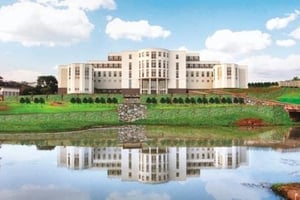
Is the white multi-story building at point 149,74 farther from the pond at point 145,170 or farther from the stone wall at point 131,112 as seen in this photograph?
the pond at point 145,170

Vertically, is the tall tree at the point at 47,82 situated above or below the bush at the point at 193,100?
above

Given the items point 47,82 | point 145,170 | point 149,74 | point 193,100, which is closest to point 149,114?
point 193,100

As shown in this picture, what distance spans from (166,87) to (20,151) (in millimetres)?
64622

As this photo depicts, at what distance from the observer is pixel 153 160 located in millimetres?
22141

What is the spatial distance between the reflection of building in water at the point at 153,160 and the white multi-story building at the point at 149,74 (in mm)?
60198

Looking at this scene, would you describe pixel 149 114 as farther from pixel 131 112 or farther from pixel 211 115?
pixel 211 115

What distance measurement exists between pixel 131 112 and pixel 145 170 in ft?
117

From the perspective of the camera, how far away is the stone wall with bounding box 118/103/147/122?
53.0 meters

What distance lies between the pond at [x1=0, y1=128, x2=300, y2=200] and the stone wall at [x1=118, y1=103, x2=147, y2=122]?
23.4 m

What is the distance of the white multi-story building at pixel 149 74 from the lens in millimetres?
86812

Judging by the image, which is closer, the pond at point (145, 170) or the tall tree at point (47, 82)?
the pond at point (145, 170)

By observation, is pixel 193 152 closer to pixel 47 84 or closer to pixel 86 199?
pixel 86 199

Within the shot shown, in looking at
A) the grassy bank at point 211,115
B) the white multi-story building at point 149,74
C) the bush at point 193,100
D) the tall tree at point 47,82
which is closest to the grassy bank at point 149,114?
the grassy bank at point 211,115

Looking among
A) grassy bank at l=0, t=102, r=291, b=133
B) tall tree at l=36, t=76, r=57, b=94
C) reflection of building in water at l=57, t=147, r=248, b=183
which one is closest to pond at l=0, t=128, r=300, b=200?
reflection of building in water at l=57, t=147, r=248, b=183
